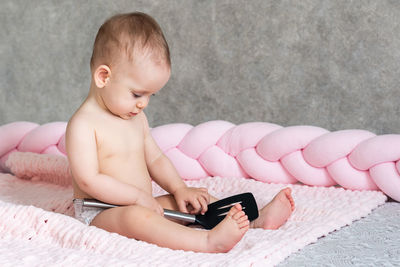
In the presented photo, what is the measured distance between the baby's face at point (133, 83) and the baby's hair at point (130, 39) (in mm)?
14

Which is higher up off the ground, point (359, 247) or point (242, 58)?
point (242, 58)

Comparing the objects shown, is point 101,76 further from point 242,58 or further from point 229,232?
point 242,58

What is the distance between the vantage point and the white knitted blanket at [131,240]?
2.91 feet

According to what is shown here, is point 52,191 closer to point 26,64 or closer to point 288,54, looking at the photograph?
point 288,54

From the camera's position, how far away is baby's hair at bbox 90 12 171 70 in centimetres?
107

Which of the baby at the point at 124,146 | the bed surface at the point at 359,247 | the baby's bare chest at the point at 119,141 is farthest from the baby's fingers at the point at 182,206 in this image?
the bed surface at the point at 359,247

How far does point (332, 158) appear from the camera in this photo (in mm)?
1367

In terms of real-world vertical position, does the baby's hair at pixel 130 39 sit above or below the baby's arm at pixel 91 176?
above

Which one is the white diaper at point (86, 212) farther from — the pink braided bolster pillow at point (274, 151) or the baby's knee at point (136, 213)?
the pink braided bolster pillow at point (274, 151)

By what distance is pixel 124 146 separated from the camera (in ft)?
3.82

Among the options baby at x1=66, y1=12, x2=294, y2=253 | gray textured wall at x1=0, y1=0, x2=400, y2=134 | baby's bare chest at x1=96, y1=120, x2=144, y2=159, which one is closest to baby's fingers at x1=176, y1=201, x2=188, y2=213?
baby at x1=66, y1=12, x2=294, y2=253

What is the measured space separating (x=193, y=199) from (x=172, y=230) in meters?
0.18

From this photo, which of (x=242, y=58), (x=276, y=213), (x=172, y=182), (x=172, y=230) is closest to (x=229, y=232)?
(x=172, y=230)

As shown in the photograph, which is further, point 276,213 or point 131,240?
point 276,213
